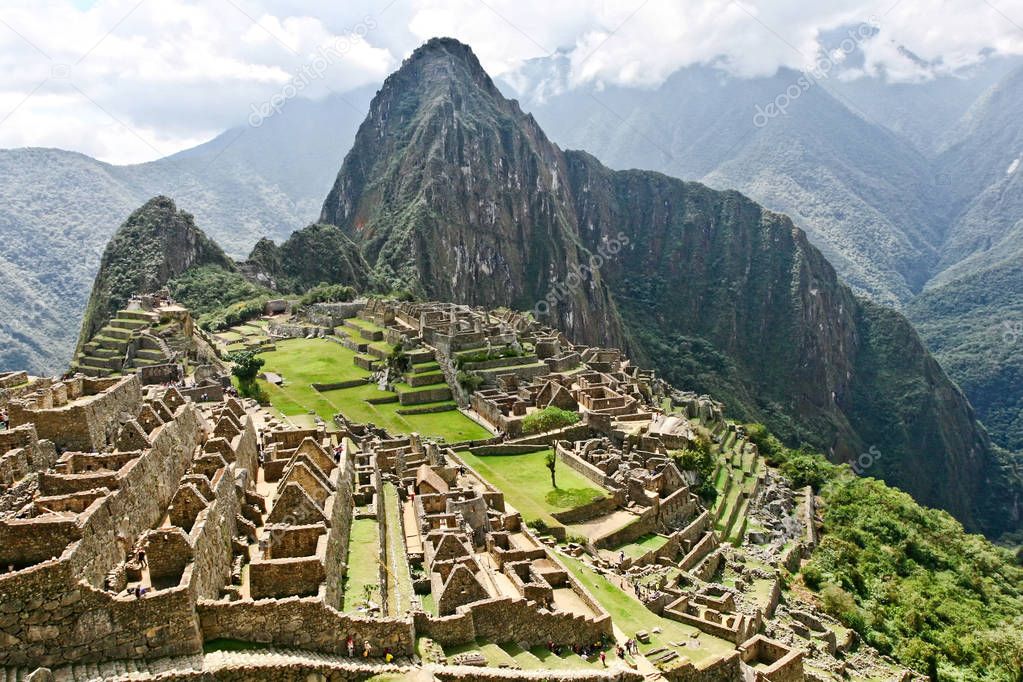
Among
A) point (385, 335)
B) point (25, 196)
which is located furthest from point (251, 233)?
point (385, 335)

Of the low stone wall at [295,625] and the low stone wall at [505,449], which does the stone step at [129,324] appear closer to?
the low stone wall at [505,449]

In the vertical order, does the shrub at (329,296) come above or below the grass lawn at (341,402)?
above

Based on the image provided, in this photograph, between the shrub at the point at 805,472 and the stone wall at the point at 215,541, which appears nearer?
the stone wall at the point at 215,541

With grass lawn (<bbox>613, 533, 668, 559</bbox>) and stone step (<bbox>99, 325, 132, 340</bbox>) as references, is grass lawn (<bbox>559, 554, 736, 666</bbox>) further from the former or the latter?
stone step (<bbox>99, 325, 132, 340</bbox>)

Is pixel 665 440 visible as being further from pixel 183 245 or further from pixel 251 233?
pixel 251 233

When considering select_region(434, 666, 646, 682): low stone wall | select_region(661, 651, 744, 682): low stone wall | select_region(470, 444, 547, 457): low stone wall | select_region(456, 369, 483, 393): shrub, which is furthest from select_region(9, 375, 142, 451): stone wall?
select_region(456, 369, 483, 393): shrub

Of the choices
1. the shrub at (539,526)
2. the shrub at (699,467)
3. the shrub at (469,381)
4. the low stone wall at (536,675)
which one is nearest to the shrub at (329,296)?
the shrub at (469,381)
